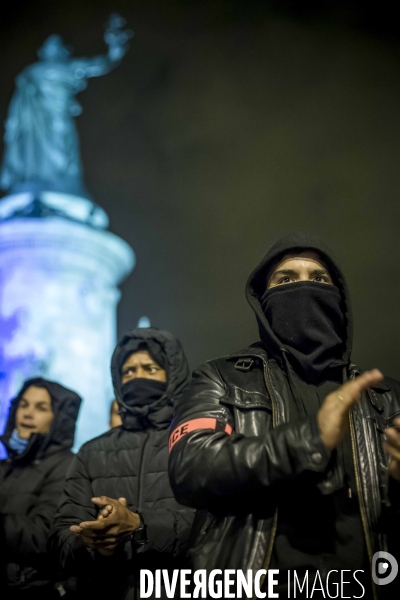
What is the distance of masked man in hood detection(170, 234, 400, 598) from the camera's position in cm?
212

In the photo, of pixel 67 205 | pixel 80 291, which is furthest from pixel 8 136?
pixel 80 291

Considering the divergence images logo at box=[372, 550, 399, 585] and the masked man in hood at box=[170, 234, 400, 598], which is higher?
the masked man in hood at box=[170, 234, 400, 598]

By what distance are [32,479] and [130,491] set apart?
1.11 m

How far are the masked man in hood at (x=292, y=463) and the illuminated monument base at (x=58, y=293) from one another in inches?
512

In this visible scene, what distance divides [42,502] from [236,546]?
2.51 metres

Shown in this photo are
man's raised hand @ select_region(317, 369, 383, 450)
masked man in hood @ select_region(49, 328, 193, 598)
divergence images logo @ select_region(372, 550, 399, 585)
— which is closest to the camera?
man's raised hand @ select_region(317, 369, 383, 450)

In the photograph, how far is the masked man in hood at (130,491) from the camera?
3.13 metres

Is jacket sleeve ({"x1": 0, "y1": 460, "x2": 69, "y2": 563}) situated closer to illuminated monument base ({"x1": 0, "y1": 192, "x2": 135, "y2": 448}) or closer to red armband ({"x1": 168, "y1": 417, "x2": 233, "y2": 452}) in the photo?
red armband ({"x1": 168, "y1": 417, "x2": 233, "y2": 452})

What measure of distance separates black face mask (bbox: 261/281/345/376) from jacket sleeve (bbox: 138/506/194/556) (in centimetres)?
117

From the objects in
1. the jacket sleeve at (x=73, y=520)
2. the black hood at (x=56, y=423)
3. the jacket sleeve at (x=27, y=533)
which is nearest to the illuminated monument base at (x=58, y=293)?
the black hood at (x=56, y=423)

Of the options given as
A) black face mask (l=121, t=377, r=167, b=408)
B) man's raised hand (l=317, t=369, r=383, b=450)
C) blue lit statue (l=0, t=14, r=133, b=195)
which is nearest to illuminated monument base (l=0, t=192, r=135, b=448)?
blue lit statue (l=0, t=14, r=133, b=195)

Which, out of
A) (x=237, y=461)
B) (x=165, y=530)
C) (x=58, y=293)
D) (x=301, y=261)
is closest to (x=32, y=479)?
(x=165, y=530)

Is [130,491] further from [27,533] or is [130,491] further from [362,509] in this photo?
[362,509]

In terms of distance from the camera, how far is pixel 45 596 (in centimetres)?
421
